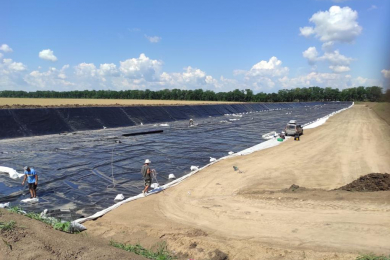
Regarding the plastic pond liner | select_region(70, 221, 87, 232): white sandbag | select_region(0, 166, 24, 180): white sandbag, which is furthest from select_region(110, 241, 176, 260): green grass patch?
select_region(0, 166, 24, 180): white sandbag

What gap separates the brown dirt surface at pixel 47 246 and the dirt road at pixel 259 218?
5.91 feet

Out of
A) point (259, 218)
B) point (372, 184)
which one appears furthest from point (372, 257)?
point (372, 184)

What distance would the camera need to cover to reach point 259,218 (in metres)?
9.23

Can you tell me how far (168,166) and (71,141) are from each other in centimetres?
1267

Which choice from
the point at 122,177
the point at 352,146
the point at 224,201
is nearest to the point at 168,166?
the point at 122,177

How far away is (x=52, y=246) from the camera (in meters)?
6.40

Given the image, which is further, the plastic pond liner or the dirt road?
the plastic pond liner

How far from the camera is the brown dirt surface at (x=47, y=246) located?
6.00 metres

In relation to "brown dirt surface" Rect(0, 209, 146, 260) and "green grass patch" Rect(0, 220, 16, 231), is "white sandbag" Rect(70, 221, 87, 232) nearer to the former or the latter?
"brown dirt surface" Rect(0, 209, 146, 260)

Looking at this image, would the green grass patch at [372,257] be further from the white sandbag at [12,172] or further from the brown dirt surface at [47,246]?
the white sandbag at [12,172]

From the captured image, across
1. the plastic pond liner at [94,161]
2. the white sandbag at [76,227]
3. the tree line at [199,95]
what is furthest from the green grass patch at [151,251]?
the tree line at [199,95]

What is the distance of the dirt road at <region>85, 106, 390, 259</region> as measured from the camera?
24.0 feet

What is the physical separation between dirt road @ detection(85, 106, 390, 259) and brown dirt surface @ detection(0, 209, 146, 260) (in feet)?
5.91

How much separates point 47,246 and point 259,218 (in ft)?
19.7
